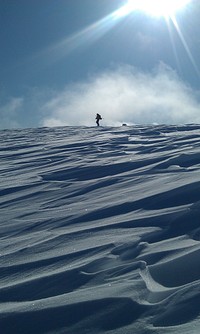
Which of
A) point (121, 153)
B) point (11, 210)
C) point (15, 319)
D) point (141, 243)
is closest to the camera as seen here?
point (15, 319)

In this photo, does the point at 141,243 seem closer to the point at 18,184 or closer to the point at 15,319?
the point at 15,319

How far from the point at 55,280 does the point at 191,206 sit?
1.91 metres

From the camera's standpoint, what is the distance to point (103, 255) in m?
3.15

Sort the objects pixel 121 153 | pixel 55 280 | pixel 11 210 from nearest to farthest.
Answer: pixel 55 280
pixel 11 210
pixel 121 153

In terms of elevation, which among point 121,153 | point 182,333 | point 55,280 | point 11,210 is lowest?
point 182,333

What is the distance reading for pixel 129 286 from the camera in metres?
2.61

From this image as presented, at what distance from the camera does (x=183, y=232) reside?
135 inches

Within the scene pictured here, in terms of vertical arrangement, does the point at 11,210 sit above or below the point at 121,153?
below

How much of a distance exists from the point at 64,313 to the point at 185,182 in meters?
3.14

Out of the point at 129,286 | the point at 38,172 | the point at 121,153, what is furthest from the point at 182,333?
the point at 121,153

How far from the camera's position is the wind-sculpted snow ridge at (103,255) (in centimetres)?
233

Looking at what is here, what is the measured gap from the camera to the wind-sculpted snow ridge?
2328mm

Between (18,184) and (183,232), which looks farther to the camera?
(18,184)

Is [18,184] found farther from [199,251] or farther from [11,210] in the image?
[199,251]
